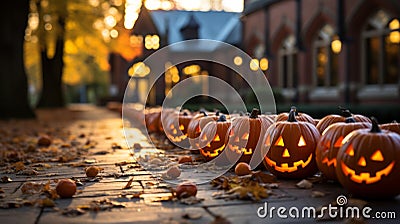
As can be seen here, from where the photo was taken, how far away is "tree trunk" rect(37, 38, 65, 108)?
91.2 ft

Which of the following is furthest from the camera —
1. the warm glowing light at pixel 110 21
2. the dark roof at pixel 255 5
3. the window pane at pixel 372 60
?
the dark roof at pixel 255 5

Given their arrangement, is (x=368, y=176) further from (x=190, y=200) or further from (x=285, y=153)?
(x=190, y=200)

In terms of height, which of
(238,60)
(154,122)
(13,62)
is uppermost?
(238,60)

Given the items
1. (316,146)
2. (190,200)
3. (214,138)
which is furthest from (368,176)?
(214,138)

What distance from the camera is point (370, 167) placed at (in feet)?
13.1

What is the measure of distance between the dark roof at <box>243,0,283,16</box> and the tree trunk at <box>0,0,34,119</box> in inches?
598

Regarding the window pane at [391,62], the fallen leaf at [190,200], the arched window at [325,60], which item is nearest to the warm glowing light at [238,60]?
the arched window at [325,60]

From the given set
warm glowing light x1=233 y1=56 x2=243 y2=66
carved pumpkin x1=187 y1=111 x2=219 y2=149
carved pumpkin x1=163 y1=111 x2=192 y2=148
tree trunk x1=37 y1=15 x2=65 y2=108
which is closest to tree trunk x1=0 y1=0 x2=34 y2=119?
tree trunk x1=37 y1=15 x2=65 y2=108

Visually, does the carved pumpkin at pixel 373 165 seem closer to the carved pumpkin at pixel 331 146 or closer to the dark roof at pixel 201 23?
the carved pumpkin at pixel 331 146

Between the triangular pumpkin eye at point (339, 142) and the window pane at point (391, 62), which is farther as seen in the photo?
the window pane at point (391, 62)

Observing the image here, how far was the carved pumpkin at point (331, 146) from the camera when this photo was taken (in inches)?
176

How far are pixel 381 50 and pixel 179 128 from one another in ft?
46.9

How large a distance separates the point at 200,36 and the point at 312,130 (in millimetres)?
40921

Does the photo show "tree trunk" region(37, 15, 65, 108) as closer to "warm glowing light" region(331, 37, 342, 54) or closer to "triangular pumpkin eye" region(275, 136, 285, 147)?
"warm glowing light" region(331, 37, 342, 54)
